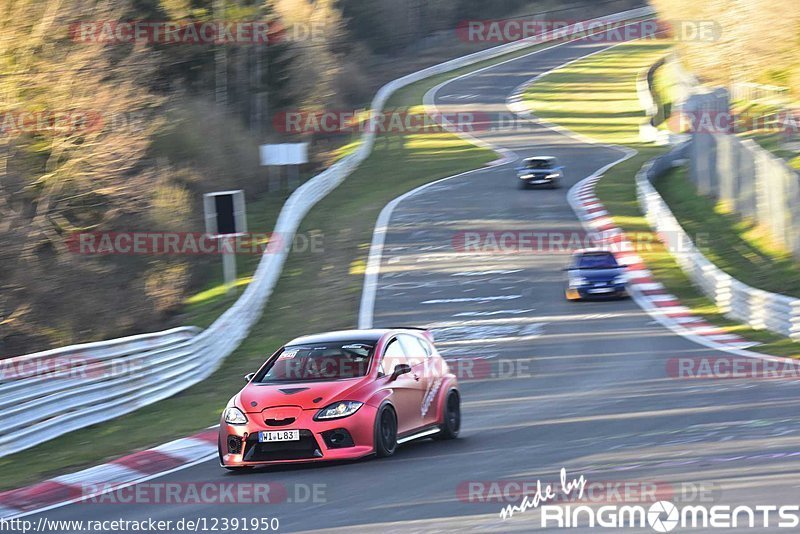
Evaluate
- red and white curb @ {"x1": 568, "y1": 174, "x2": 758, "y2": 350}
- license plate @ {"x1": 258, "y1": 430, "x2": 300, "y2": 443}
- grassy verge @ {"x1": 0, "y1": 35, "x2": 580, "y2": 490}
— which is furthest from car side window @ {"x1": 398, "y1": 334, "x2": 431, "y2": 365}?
red and white curb @ {"x1": 568, "y1": 174, "x2": 758, "y2": 350}

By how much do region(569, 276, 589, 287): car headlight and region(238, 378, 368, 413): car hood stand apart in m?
14.6

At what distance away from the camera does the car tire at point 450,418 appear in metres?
12.8

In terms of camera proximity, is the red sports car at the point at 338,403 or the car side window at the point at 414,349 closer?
the red sports car at the point at 338,403

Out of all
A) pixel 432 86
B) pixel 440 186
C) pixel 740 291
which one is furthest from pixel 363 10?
pixel 740 291

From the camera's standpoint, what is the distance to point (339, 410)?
1109cm

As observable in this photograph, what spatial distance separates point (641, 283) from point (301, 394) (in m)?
17.1

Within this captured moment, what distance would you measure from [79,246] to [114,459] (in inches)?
639

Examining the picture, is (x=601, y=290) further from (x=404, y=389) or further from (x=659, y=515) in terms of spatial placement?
(x=659, y=515)

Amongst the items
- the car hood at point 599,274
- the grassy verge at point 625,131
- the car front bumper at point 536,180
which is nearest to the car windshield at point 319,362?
the grassy verge at point 625,131

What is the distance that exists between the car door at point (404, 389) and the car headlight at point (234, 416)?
1.49 metres

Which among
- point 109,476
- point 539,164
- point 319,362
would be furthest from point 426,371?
point 539,164

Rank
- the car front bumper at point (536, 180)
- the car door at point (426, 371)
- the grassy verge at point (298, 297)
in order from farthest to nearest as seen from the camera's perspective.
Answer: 1. the car front bumper at point (536, 180)
2. the grassy verge at point (298, 297)
3. the car door at point (426, 371)

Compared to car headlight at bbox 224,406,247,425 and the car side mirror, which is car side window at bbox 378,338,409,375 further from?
car headlight at bbox 224,406,247,425

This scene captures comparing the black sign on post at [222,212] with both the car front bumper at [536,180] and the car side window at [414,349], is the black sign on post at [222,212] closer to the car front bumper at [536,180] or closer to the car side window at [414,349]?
the car side window at [414,349]
